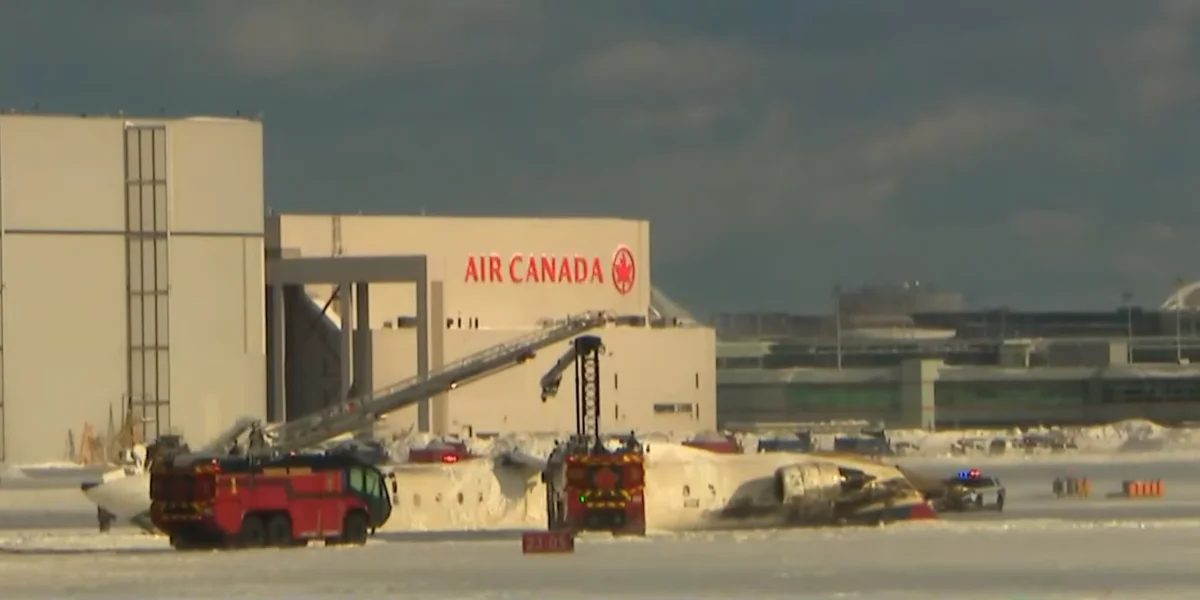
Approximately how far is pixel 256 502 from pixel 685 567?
11710 millimetres

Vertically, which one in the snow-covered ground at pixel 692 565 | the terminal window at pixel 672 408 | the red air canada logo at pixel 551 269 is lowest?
the snow-covered ground at pixel 692 565

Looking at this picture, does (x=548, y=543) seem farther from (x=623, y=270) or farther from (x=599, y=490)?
(x=623, y=270)

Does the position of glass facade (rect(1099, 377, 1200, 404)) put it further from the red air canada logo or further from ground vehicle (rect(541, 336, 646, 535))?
ground vehicle (rect(541, 336, 646, 535))

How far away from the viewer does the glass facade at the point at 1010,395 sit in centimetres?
14100

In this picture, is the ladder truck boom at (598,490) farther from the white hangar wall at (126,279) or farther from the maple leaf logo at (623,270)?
the maple leaf logo at (623,270)

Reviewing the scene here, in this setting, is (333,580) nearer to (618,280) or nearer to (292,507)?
(292,507)

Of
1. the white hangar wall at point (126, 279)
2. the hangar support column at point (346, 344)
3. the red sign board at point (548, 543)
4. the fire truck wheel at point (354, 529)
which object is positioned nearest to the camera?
the red sign board at point (548, 543)

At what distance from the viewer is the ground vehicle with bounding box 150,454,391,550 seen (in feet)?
161

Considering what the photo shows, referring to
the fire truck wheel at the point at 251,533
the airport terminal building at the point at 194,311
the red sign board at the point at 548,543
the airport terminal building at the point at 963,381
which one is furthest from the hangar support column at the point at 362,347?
the red sign board at the point at 548,543

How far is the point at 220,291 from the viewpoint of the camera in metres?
107

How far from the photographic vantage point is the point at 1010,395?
142m

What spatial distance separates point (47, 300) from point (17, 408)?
4.95 meters

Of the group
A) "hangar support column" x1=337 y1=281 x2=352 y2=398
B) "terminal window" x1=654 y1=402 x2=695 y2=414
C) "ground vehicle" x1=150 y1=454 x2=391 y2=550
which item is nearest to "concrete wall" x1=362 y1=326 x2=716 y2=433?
"terminal window" x1=654 y1=402 x2=695 y2=414

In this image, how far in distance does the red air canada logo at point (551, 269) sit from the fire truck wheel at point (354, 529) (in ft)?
234
